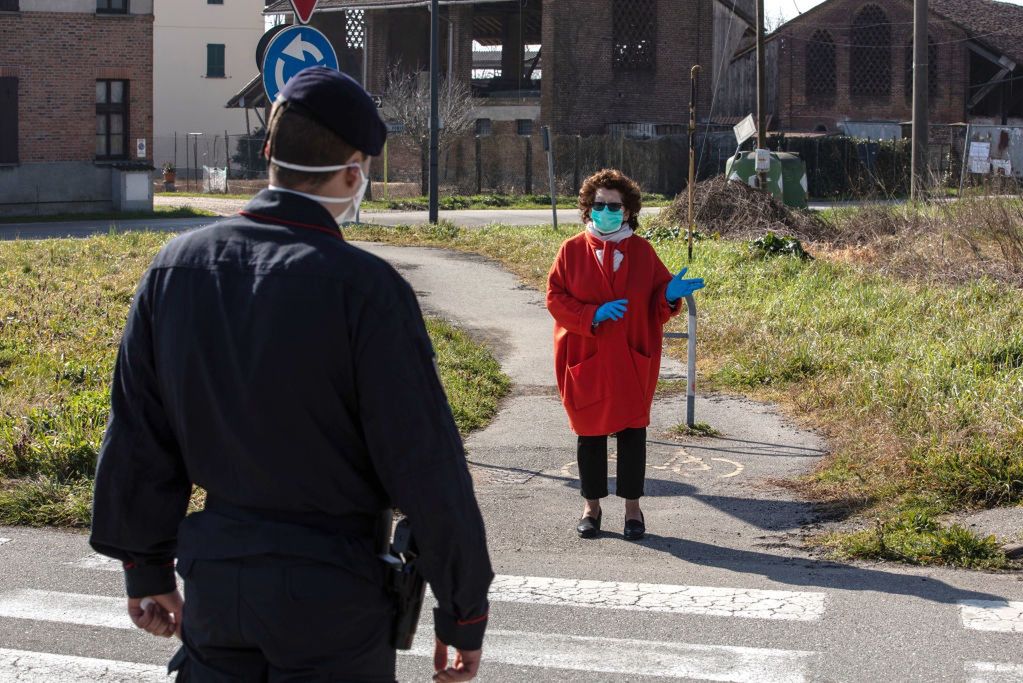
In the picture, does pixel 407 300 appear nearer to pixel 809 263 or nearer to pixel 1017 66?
pixel 809 263

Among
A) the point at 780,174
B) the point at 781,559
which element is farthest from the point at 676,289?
the point at 780,174

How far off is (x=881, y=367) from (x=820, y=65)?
43.9m

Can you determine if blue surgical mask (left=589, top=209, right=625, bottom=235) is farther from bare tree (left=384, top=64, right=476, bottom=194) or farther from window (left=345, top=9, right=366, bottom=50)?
window (left=345, top=9, right=366, bottom=50)

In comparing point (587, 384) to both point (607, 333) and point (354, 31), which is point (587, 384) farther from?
point (354, 31)

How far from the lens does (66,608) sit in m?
5.58

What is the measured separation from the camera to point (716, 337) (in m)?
12.1

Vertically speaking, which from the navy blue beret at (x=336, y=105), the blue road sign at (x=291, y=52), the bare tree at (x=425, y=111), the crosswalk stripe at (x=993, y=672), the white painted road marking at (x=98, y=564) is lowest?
the crosswalk stripe at (x=993, y=672)

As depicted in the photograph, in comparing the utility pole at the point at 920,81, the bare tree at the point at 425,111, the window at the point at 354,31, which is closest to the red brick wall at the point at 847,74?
the bare tree at the point at 425,111

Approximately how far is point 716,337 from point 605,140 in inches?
1315

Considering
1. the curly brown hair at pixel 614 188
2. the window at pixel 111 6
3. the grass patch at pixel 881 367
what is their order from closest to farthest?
1. the curly brown hair at pixel 614 188
2. the grass patch at pixel 881 367
3. the window at pixel 111 6

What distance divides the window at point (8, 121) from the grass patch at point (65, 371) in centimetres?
1461

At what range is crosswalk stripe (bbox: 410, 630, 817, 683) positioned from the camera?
15.7 feet

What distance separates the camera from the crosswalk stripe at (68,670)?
15.7 feet

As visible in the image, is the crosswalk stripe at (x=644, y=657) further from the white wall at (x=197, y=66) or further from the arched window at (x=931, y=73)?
the white wall at (x=197, y=66)
